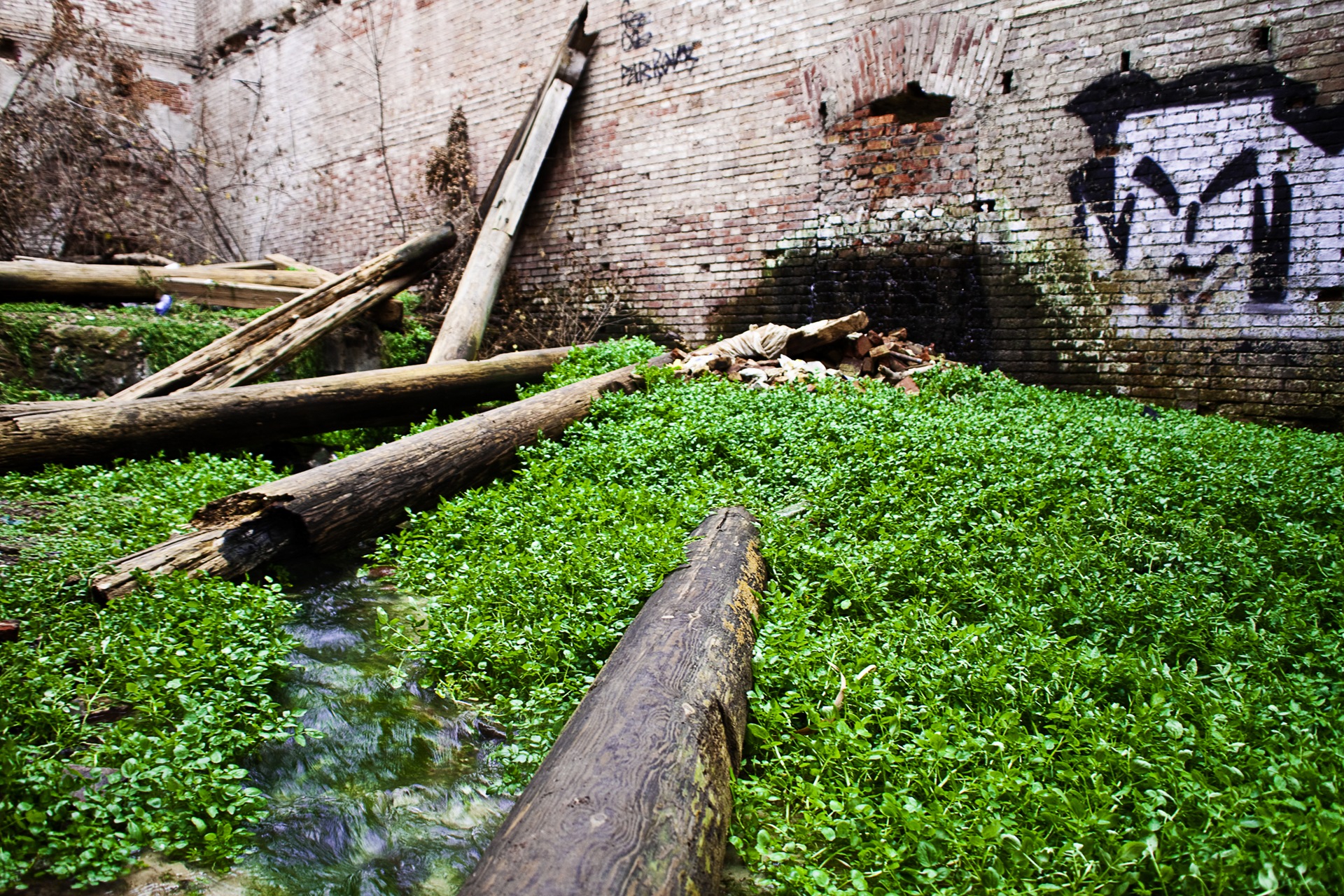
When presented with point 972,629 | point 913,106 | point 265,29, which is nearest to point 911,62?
point 913,106

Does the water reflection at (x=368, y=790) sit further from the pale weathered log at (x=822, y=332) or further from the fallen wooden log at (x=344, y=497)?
the pale weathered log at (x=822, y=332)

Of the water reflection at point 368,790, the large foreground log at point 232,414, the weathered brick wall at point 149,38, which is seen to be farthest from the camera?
the weathered brick wall at point 149,38

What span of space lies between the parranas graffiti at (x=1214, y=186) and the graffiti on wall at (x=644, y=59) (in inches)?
163

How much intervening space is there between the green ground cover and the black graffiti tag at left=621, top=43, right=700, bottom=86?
523cm

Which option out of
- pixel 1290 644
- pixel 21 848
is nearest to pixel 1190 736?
pixel 1290 644

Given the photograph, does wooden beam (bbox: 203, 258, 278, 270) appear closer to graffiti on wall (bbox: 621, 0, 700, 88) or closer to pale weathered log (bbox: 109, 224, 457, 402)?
pale weathered log (bbox: 109, 224, 457, 402)

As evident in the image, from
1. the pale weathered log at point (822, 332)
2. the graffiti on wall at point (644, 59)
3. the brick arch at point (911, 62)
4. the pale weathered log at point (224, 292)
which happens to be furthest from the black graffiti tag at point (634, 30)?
the pale weathered log at point (224, 292)

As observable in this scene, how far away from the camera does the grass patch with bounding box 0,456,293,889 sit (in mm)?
1748

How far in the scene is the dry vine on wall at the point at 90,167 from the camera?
31.3ft

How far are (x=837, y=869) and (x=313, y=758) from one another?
1.65 m

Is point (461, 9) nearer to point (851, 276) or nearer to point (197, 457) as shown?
point (851, 276)

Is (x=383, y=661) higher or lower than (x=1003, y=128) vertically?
lower

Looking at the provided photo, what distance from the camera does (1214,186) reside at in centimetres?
559

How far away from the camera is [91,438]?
13.8ft
